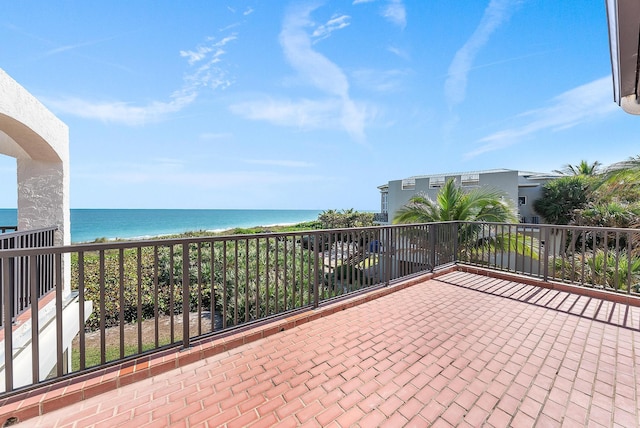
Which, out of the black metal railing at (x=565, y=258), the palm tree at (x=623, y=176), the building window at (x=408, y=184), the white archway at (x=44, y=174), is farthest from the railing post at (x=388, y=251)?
the building window at (x=408, y=184)

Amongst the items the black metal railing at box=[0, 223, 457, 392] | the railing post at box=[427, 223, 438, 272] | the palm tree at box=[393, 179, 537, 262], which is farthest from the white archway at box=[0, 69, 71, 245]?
the palm tree at box=[393, 179, 537, 262]

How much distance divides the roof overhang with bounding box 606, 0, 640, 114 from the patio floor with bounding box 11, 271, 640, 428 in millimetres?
2448

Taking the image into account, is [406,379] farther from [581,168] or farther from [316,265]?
[581,168]

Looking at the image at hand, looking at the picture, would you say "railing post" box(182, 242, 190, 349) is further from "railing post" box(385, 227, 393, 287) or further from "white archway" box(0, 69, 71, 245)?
"white archway" box(0, 69, 71, 245)

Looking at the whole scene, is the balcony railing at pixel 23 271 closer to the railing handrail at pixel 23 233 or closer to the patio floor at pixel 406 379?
the railing handrail at pixel 23 233

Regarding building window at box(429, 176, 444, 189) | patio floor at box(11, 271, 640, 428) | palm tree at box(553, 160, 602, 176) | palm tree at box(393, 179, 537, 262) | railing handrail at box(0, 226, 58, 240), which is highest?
palm tree at box(553, 160, 602, 176)

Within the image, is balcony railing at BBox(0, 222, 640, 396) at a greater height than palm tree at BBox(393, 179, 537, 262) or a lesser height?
lesser

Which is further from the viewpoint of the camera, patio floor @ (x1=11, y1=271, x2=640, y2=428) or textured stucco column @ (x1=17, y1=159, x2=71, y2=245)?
textured stucco column @ (x1=17, y1=159, x2=71, y2=245)

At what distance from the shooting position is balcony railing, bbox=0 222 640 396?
6.38 feet

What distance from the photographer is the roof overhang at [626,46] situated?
1579mm

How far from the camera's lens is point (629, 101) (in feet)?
9.75

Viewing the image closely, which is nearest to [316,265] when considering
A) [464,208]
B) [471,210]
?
[464,208]

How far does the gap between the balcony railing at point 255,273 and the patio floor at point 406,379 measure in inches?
16.7

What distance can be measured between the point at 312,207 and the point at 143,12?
94.2 meters
